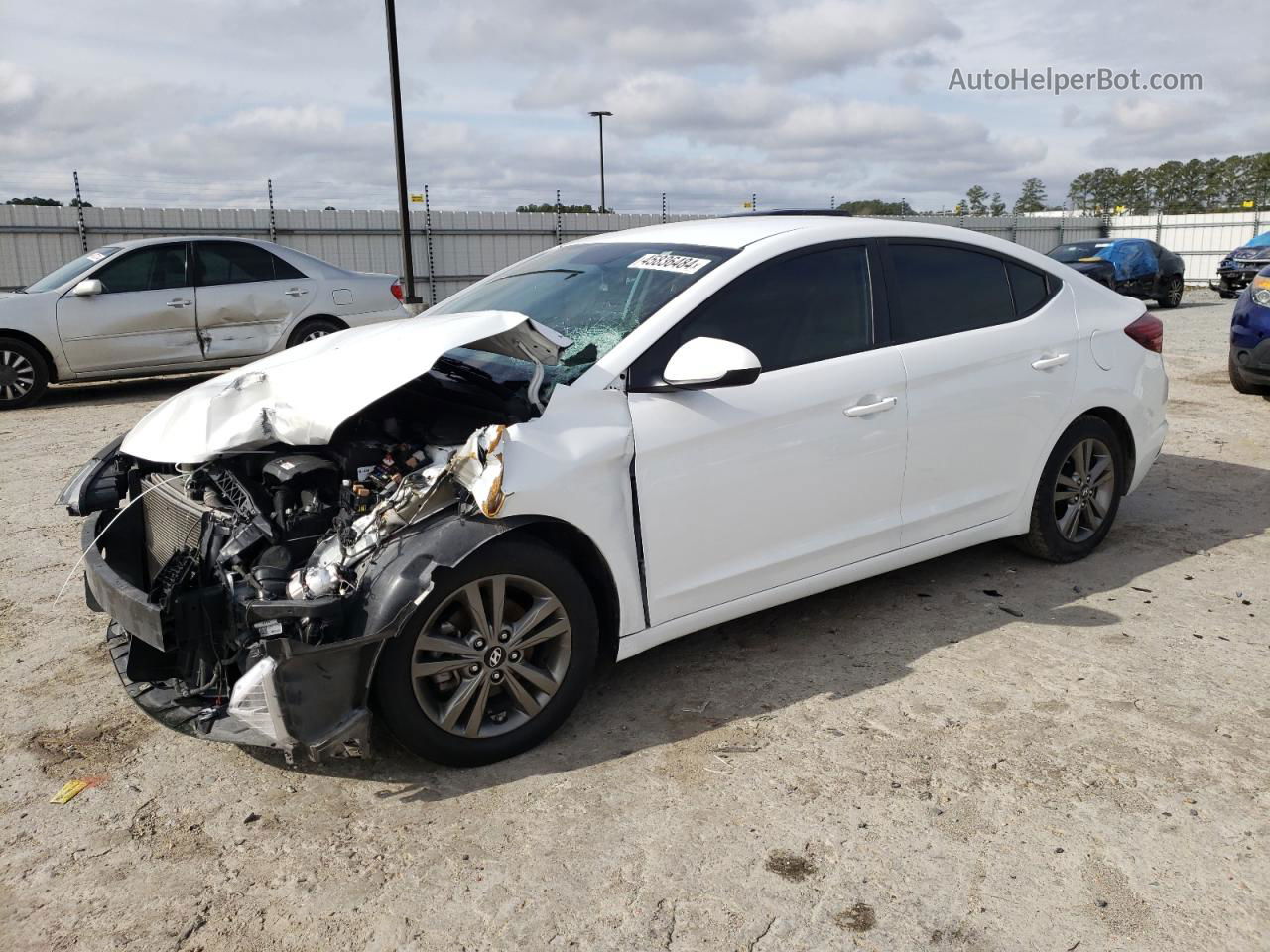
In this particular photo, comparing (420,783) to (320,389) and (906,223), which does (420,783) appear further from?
(906,223)

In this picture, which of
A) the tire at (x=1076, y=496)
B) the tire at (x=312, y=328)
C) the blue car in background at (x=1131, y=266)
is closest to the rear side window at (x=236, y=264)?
the tire at (x=312, y=328)

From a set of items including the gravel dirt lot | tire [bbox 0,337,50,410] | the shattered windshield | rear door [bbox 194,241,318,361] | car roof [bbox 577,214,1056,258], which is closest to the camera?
the gravel dirt lot

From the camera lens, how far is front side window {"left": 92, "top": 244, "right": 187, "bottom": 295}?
1041 cm

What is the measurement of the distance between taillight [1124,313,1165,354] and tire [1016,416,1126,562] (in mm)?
465

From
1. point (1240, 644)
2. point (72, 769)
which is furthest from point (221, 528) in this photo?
point (1240, 644)

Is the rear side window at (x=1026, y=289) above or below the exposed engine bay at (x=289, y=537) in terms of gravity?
above

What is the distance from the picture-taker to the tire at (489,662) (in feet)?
10.2

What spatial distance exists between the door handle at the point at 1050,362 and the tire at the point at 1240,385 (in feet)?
18.4

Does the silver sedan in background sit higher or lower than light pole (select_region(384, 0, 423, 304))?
lower

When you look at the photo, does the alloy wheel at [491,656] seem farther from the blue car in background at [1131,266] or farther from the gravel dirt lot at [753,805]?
the blue car in background at [1131,266]

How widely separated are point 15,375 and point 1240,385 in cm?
1154

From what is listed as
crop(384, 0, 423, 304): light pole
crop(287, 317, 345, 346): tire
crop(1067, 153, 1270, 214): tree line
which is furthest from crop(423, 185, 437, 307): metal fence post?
crop(1067, 153, 1270, 214): tree line

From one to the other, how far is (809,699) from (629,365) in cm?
136

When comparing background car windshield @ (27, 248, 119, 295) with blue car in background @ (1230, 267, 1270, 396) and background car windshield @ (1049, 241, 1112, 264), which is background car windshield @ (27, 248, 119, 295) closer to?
blue car in background @ (1230, 267, 1270, 396)
